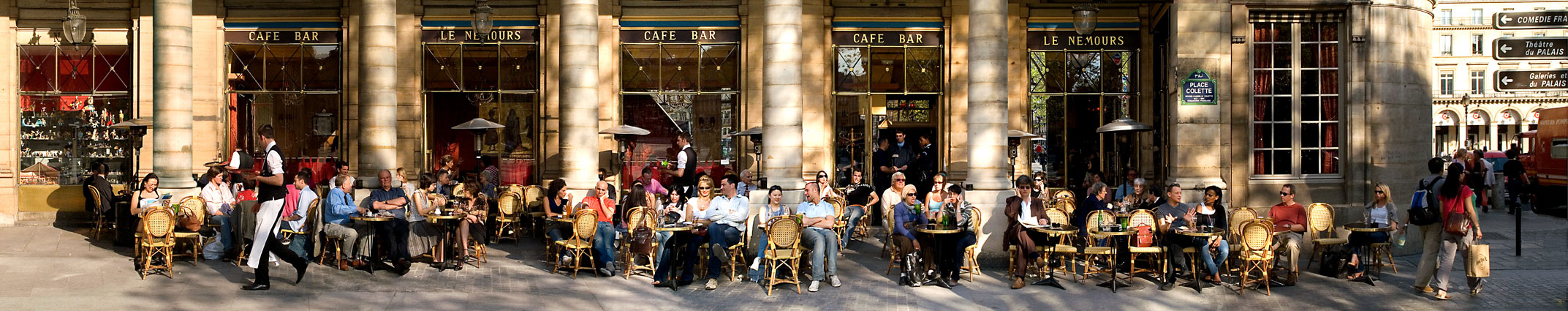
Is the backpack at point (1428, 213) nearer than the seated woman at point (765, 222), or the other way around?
the backpack at point (1428, 213)

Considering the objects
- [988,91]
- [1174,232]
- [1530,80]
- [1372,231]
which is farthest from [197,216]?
[1530,80]

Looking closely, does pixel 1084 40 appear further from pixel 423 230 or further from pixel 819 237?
pixel 423 230

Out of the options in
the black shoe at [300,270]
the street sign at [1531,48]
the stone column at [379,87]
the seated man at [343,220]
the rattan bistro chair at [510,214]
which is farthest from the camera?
the stone column at [379,87]

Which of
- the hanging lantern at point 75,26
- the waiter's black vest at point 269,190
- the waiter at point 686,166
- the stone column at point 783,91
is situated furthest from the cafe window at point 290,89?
the waiter's black vest at point 269,190

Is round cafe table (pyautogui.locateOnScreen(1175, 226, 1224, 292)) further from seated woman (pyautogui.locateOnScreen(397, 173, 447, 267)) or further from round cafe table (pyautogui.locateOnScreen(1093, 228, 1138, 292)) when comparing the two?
seated woman (pyautogui.locateOnScreen(397, 173, 447, 267))

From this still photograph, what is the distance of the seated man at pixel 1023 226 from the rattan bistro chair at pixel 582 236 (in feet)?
13.7

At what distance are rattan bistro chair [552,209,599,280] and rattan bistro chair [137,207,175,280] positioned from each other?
3797 millimetres

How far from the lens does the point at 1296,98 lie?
16516 mm

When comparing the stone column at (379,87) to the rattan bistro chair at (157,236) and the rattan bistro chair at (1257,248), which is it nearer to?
the rattan bistro chair at (157,236)

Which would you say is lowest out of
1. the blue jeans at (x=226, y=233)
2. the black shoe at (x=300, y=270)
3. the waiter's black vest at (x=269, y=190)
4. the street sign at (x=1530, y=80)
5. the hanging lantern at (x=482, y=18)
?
the black shoe at (x=300, y=270)

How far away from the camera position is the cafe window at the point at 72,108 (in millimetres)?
19172

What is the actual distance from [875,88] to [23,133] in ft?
43.2

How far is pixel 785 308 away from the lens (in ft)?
35.7

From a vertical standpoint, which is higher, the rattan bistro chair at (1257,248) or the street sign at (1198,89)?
the street sign at (1198,89)
